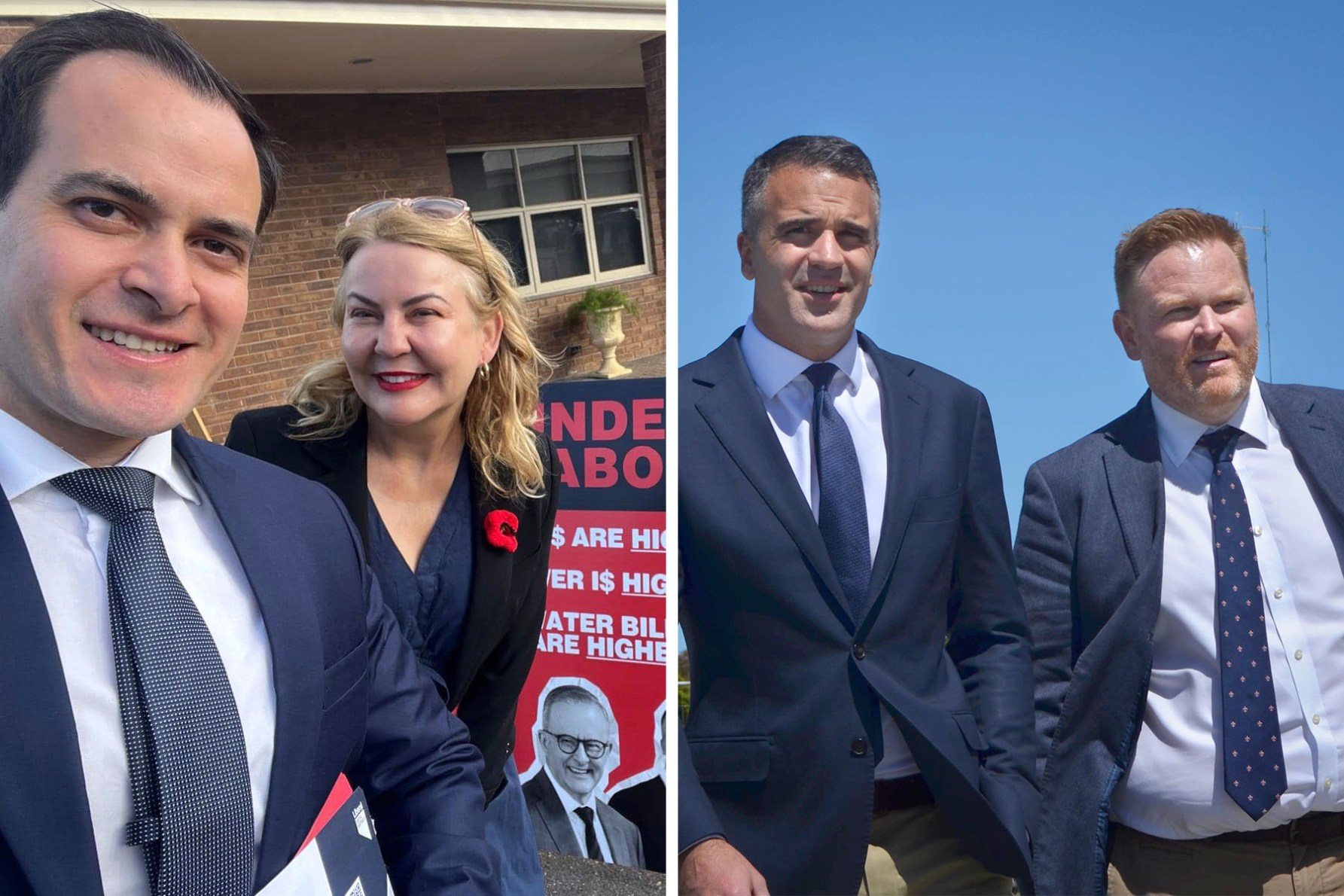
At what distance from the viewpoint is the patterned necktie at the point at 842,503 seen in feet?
7.00

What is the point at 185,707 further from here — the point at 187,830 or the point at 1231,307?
the point at 1231,307

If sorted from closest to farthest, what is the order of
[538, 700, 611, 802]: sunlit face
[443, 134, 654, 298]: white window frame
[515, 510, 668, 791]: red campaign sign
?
1. [515, 510, 668, 791]: red campaign sign
2. [538, 700, 611, 802]: sunlit face
3. [443, 134, 654, 298]: white window frame

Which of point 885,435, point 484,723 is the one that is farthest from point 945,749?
point 484,723

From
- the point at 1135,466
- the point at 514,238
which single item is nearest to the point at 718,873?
the point at 1135,466

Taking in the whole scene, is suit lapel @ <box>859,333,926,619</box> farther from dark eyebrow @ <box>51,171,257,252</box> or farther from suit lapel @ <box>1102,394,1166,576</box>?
dark eyebrow @ <box>51,171,257,252</box>

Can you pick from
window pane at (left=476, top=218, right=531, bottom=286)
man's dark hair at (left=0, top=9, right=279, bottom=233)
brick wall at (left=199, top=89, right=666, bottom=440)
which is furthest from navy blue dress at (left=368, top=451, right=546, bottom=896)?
window pane at (left=476, top=218, right=531, bottom=286)

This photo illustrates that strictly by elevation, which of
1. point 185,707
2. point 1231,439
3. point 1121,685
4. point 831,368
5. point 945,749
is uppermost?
point 831,368

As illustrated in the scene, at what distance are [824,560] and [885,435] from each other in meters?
0.30

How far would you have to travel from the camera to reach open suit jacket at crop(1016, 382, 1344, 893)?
7.00ft

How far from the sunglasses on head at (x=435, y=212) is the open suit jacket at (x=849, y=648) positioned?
0.61m

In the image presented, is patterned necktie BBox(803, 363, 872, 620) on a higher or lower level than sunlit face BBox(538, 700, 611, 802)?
higher

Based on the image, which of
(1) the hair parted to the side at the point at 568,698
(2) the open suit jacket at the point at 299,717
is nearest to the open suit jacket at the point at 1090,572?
(2) the open suit jacket at the point at 299,717

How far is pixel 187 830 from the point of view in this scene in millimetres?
1061

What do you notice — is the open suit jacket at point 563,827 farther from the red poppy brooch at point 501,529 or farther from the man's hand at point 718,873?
the red poppy brooch at point 501,529
